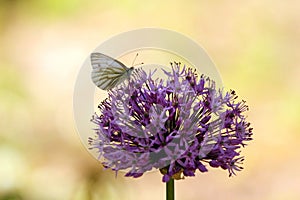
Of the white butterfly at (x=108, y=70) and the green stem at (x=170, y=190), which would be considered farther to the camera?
the white butterfly at (x=108, y=70)

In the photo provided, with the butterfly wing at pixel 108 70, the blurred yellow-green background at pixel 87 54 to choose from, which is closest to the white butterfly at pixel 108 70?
the butterfly wing at pixel 108 70

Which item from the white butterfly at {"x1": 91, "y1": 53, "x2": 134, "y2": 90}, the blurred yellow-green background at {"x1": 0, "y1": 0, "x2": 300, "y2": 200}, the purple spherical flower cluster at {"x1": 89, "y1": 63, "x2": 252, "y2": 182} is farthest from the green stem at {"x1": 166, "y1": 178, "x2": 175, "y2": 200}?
the blurred yellow-green background at {"x1": 0, "y1": 0, "x2": 300, "y2": 200}

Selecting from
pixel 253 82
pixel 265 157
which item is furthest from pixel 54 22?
pixel 265 157

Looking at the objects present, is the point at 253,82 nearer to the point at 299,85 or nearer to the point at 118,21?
the point at 299,85

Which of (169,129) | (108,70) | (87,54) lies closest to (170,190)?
(169,129)

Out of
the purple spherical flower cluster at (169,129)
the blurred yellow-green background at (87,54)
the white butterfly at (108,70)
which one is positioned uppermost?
the blurred yellow-green background at (87,54)

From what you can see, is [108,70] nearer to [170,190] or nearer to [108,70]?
[108,70]

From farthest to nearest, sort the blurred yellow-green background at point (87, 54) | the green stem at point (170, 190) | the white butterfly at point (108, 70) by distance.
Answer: the blurred yellow-green background at point (87, 54), the white butterfly at point (108, 70), the green stem at point (170, 190)

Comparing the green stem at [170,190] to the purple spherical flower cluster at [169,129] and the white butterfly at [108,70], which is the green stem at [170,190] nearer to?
the purple spherical flower cluster at [169,129]
